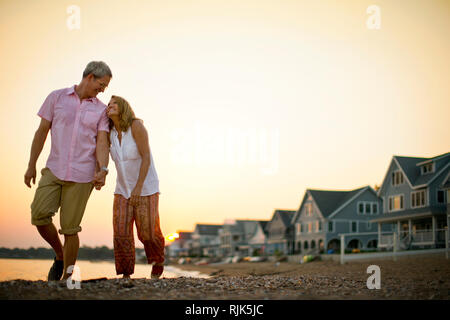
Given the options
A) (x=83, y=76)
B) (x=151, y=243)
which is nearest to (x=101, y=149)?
(x=83, y=76)

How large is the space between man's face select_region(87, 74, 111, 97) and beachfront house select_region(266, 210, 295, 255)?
199ft

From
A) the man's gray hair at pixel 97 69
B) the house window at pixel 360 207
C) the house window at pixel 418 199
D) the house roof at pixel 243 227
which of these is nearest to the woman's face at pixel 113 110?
the man's gray hair at pixel 97 69

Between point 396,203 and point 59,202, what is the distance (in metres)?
39.4

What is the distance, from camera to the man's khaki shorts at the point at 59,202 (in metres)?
5.38

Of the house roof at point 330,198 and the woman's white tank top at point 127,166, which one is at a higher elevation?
the woman's white tank top at point 127,166

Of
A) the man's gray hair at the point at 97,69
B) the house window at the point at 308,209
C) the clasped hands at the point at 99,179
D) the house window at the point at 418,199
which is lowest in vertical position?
the house window at the point at 308,209

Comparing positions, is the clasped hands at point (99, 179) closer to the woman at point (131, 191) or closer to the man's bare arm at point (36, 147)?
the woman at point (131, 191)

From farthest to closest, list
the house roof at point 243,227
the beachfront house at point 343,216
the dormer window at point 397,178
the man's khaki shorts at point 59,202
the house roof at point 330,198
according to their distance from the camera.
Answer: the house roof at point 243,227
the house roof at point 330,198
the beachfront house at point 343,216
the dormer window at point 397,178
the man's khaki shorts at point 59,202

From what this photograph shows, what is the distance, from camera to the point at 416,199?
126ft

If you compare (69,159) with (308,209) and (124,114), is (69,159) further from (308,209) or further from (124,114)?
(308,209)

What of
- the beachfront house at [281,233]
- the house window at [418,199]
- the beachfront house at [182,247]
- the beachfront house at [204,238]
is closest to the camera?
the house window at [418,199]

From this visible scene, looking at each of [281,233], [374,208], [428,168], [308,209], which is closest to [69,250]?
[428,168]

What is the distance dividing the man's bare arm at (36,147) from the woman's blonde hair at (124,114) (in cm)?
84

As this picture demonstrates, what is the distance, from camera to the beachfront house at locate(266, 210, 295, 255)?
6694cm
